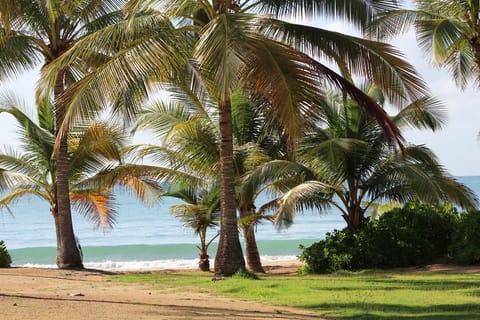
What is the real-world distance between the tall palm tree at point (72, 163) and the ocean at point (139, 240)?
14914 millimetres

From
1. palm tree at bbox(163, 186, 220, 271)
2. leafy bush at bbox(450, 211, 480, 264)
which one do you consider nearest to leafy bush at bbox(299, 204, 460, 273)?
leafy bush at bbox(450, 211, 480, 264)

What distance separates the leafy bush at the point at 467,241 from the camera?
17719 mm

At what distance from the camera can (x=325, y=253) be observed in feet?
63.5

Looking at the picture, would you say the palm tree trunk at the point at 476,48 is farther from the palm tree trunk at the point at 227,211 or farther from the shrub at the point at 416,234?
the palm tree trunk at the point at 227,211

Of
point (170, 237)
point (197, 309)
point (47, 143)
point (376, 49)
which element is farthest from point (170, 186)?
point (170, 237)

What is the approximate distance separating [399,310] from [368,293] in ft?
6.58

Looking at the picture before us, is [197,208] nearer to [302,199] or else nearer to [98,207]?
[98,207]

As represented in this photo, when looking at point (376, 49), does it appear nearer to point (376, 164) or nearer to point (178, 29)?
point (178, 29)

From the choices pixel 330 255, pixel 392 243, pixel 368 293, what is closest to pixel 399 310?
pixel 368 293

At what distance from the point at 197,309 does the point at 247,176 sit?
9163mm

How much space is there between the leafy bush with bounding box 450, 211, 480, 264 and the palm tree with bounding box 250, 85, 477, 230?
992mm

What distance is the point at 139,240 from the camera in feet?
194

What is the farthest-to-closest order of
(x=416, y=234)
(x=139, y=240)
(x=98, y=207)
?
(x=139, y=240) < (x=98, y=207) < (x=416, y=234)

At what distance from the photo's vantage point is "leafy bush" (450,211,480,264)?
17.7 meters
